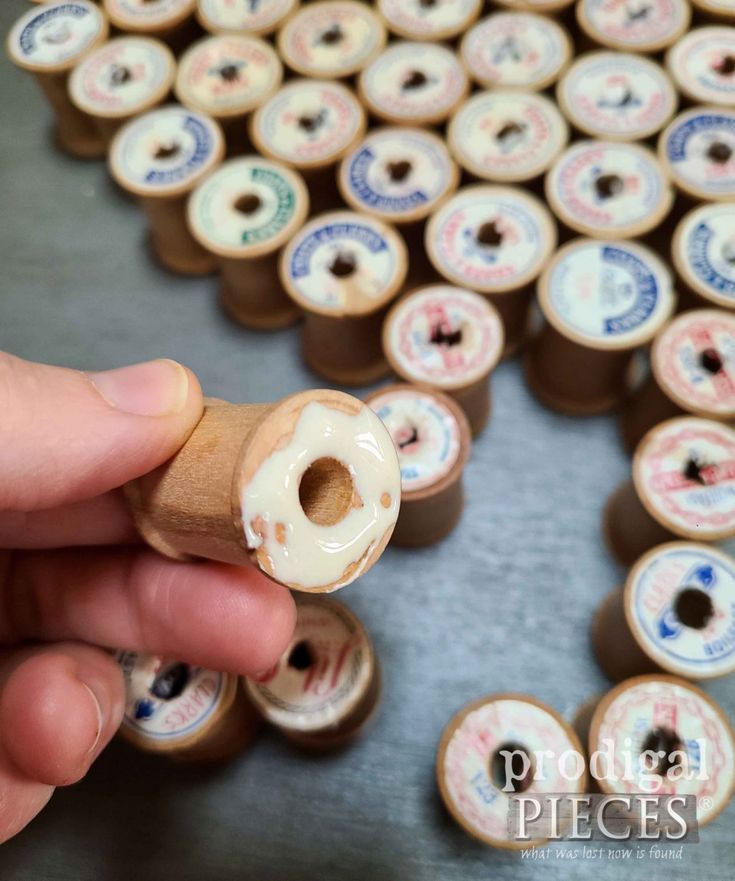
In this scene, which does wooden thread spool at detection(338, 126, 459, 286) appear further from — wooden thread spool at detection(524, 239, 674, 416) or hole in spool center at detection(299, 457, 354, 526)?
hole in spool center at detection(299, 457, 354, 526)

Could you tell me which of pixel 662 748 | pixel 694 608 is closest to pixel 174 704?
pixel 662 748

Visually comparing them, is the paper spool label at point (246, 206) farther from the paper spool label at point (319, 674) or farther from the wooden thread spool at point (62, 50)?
the paper spool label at point (319, 674)

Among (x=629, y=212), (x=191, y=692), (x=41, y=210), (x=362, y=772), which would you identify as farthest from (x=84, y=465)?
(x=41, y=210)

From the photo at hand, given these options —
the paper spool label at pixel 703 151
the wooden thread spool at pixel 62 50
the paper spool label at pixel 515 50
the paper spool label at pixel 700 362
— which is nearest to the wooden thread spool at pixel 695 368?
the paper spool label at pixel 700 362

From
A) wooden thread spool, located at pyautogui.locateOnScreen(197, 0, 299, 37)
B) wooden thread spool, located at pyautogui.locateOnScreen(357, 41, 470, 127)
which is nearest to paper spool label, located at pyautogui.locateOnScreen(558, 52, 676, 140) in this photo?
wooden thread spool, located at pyautogui.locateOnScreen(357, 41, 470, 127)

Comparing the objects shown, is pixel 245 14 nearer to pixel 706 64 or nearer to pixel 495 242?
pixel 495 242
